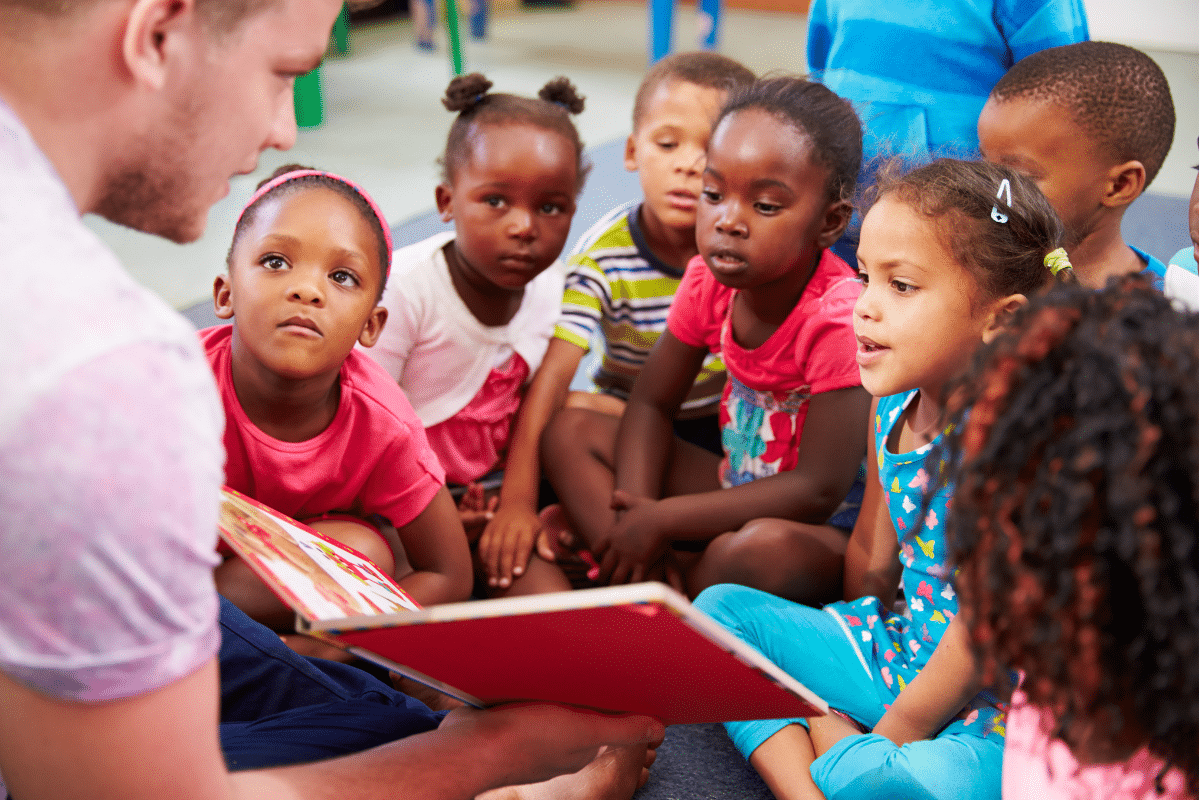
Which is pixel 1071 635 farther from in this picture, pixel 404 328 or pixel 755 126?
pixel 404 328

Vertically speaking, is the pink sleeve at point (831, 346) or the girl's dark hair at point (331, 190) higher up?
the girl's dark hair at point (331, 190)

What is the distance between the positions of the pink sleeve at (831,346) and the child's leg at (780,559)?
0.18 meters

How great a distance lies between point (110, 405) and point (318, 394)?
0.68m

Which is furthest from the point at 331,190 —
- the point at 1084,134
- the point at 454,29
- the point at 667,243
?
the point at 454,29

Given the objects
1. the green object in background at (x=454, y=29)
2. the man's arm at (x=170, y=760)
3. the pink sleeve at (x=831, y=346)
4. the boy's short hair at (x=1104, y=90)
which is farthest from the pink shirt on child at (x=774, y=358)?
the green object in background at (x=454, y=29)

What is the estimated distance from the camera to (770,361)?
1.32 metres

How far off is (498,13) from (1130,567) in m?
Answer: 7.08

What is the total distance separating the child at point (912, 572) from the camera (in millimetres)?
916

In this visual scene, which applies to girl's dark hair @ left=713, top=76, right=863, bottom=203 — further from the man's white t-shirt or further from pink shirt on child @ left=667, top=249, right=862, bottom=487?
the man's white t-shirt

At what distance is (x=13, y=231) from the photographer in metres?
0.48

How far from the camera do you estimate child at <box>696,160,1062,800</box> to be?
0.92 m

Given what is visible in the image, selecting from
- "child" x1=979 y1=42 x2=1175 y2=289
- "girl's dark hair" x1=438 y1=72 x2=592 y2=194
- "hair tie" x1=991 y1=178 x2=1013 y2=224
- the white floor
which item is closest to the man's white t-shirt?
"hair tie" x1=991 y1=178 x2=1013 y2=224

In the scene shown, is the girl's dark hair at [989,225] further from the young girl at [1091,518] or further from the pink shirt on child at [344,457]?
the pink shirt on child at [344,457]

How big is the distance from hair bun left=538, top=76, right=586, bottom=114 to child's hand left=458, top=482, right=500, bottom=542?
2.03 feet
